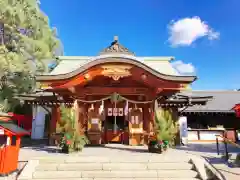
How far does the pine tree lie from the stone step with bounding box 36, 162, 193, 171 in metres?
9.61

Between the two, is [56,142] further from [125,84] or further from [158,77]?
[158,77]

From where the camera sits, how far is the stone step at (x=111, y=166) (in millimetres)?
6566

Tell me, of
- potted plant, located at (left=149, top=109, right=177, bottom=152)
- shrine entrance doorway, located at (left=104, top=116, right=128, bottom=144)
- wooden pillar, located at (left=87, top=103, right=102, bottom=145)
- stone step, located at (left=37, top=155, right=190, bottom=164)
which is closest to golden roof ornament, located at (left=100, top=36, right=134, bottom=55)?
wooden pillar, located at (left=87, top=103, right=102, bottom=145)

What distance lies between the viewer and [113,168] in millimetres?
6609

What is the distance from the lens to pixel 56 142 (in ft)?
38.9

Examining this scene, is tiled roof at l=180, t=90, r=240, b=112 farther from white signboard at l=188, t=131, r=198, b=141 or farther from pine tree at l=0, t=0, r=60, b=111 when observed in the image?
pine tree at l=0, t=0, r=60, b=111

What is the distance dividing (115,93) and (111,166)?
15.0ft

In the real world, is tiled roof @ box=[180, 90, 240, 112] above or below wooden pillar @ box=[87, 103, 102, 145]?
above

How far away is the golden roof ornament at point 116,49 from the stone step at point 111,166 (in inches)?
307

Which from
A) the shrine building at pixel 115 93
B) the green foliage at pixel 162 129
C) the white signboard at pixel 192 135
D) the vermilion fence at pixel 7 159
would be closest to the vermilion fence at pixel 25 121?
the shrine building at pixel 115 93

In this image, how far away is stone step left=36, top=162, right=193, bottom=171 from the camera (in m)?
6.57

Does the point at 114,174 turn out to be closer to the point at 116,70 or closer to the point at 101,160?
the point at 101,160

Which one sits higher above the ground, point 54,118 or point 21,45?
point 21,45

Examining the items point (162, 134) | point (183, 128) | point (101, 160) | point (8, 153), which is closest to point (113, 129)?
point (162, 134)
